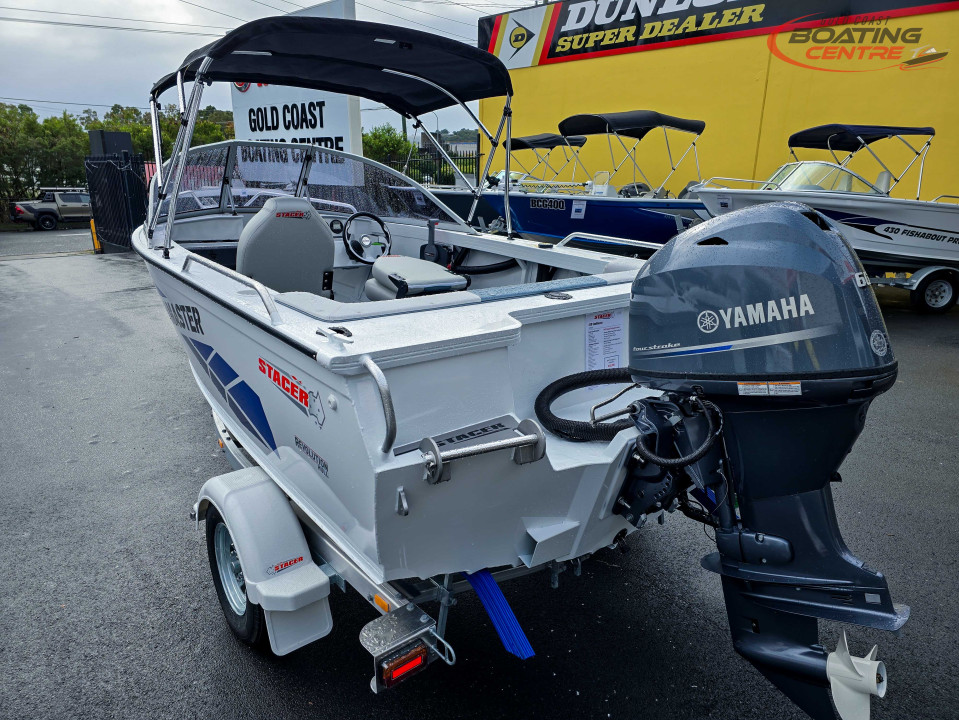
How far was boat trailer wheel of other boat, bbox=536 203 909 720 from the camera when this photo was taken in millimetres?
1464

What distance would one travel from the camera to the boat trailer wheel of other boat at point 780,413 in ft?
4.80

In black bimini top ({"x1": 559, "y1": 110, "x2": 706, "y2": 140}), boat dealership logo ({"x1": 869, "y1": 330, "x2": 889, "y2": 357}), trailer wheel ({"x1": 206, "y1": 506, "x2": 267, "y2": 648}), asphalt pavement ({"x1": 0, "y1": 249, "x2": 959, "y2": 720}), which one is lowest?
asphalt pavement ({"x1": 0, "y1": 249, "x2": 959, "y2": 720})

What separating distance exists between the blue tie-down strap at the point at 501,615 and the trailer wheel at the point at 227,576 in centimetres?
93

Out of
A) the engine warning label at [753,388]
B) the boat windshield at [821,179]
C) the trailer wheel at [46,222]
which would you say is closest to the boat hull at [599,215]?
the boat windshield at [821,179]

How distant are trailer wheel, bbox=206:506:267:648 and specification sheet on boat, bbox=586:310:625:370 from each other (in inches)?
59.6

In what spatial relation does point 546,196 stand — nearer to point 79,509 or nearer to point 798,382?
point 79,509

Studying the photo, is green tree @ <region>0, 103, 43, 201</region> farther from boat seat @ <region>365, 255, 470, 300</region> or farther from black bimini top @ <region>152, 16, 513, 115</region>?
boat seat @ <region>365, 255, 470, 300</region>

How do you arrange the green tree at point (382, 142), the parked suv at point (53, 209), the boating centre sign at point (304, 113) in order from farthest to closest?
the green tree at point (382, 142) → the parked suv at point (53, 209) → the boating centre sign at point (304, 113)

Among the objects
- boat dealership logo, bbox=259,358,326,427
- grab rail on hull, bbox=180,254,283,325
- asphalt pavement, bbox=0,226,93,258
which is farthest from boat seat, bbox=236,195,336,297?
asphalt pavement, bbox=0,226,93,258

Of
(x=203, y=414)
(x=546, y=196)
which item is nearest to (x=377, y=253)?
(x=203, y=414)

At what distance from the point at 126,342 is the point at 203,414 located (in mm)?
2534

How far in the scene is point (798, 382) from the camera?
57.8 inches

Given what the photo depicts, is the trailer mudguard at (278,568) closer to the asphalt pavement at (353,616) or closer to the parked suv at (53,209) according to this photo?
the asphalt pavement at (353,616)

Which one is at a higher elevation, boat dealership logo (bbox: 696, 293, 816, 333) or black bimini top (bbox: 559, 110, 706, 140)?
black bimini top (bbox: 559, 110, 706, 140)
